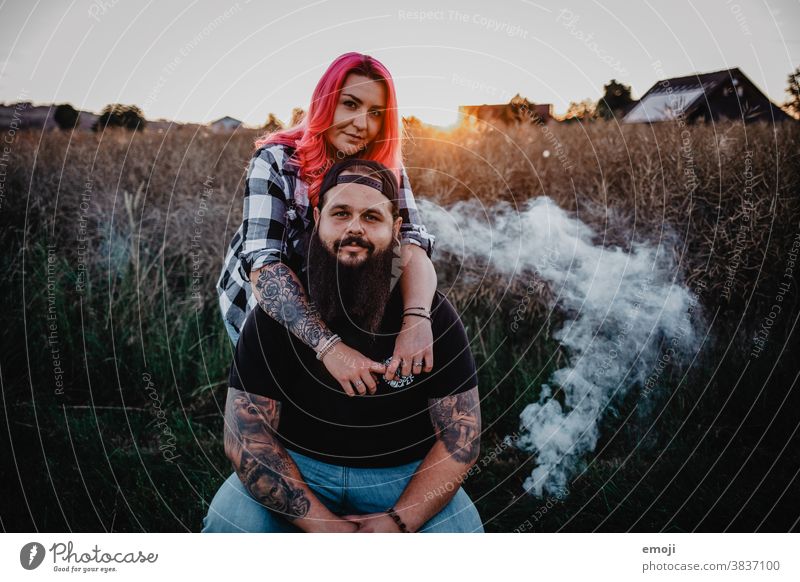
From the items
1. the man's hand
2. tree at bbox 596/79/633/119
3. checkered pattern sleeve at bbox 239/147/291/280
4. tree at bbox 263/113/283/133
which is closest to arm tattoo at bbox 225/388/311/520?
the man's hand

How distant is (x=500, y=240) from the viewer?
3.99 meters

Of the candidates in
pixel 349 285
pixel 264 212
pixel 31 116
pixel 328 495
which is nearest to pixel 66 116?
pixel 31 116

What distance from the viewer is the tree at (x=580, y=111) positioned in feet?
12.8

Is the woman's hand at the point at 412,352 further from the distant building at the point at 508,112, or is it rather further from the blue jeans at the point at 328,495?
the distant building at the point at 508,112

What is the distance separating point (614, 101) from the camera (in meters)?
3.94

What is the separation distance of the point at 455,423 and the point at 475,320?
4.05ft

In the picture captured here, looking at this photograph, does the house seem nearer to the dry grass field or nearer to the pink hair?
the dry grass field

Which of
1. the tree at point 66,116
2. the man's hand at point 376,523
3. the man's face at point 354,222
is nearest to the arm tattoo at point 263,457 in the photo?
the man's hand at point 376,523

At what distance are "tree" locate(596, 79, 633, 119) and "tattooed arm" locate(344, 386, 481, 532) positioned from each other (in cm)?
194

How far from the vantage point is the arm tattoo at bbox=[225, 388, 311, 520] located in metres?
2.77

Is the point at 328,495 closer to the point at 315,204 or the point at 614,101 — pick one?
the point at 315,204
